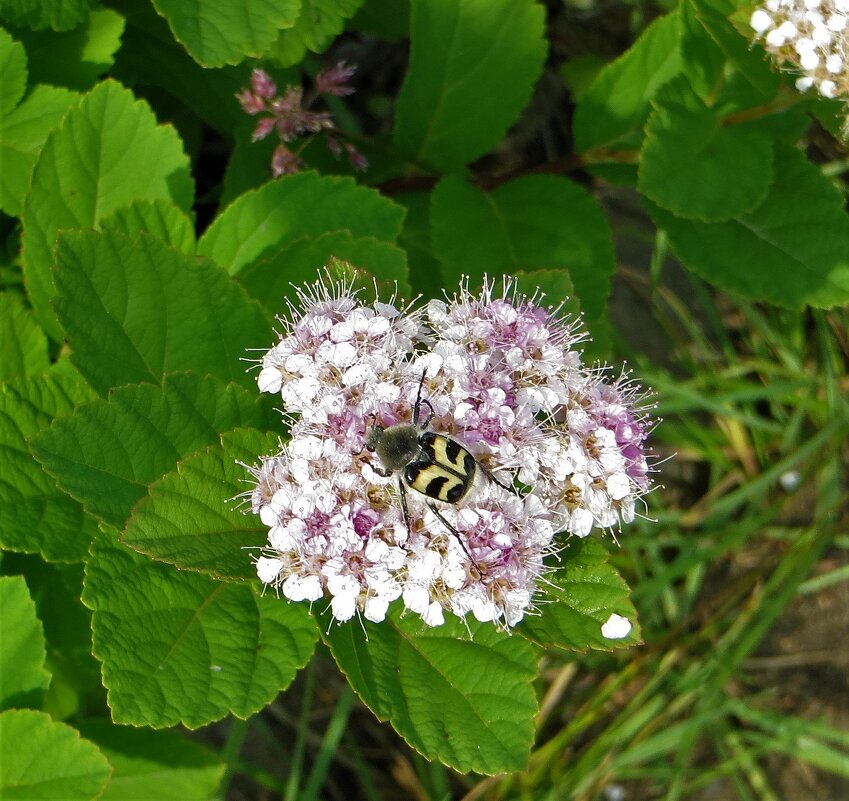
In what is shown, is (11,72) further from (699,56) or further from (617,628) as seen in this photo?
(617,628)

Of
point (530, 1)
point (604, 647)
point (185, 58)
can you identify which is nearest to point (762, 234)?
point (530, 1)

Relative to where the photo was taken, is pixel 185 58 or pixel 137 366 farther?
pixel 185 58

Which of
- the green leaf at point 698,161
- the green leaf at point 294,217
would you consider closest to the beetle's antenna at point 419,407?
the green leaf at point 294,217

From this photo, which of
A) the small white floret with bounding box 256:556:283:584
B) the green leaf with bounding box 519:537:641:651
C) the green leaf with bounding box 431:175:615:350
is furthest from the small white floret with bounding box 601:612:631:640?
the green leaf with bounding box 431:175:615:350

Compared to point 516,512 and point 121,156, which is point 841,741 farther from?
point 121,156

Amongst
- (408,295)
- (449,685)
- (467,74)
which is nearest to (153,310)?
(408,295)

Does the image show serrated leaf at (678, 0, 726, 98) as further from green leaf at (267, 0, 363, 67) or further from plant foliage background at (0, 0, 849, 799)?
green leaf at (267, 0, 363, 67)
